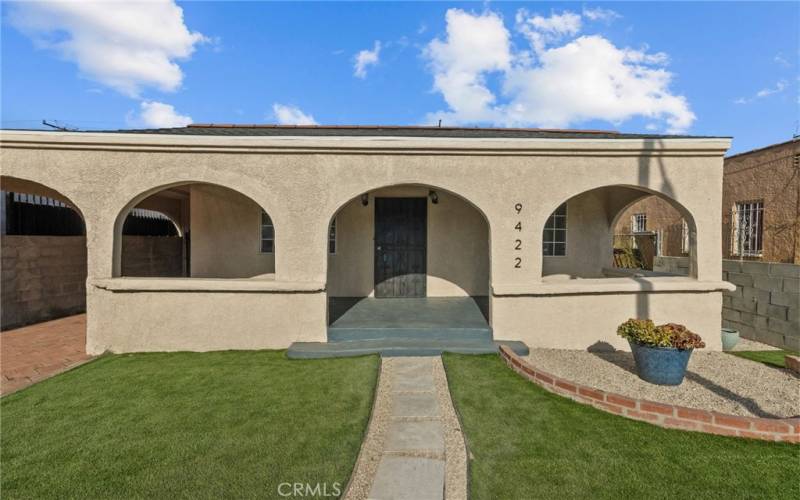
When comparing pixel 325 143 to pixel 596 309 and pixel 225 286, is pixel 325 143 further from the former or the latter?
pixel 596 309

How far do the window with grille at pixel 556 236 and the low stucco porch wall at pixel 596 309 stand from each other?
258cm

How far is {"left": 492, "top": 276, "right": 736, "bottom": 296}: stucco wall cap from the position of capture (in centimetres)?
636

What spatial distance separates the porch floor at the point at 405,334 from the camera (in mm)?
5914

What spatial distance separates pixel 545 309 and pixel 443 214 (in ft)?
11.9

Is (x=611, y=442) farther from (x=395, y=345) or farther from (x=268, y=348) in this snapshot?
(x=268, y=348)

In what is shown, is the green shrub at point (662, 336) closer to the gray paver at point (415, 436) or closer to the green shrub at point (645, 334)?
the green shrub at point (645, 334)

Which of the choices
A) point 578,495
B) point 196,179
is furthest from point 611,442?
point 196,179

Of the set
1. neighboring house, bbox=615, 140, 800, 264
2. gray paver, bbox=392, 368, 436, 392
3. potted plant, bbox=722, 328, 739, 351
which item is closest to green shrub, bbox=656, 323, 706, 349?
potted plant, bbox=722, 328, 739, 351

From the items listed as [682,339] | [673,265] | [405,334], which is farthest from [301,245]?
[673,265]

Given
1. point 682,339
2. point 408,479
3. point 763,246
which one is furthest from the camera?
point 763,246

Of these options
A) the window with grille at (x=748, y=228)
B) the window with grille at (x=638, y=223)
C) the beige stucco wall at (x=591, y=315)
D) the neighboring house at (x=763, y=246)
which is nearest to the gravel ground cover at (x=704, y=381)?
the beige stucco wall at (x=591, y=315)

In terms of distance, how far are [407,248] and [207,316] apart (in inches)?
190

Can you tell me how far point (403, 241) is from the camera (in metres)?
8.91

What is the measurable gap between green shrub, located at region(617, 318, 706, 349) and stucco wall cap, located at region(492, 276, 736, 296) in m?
1.22
